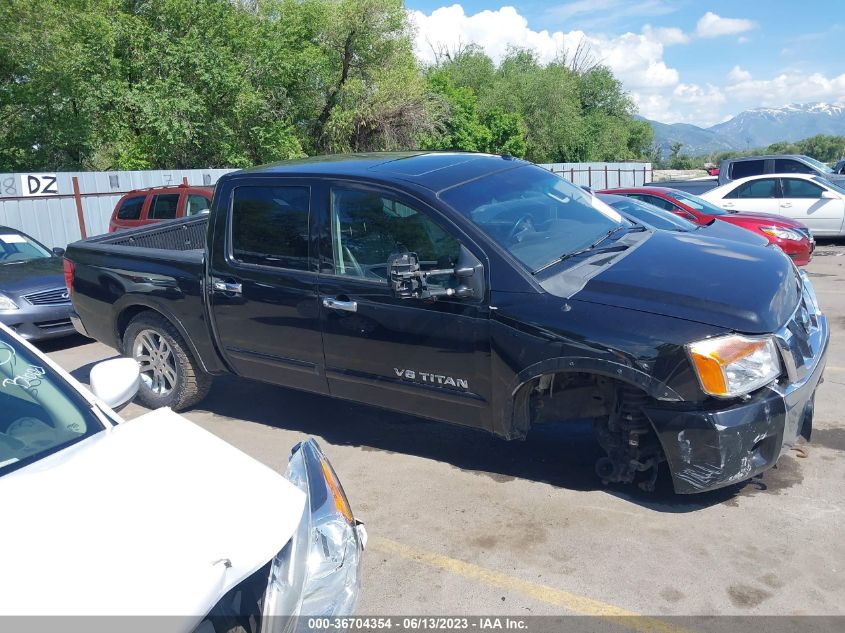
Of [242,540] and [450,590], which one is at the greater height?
[242,540]

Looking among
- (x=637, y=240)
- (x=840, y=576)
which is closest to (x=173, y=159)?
(x=637, y=240)

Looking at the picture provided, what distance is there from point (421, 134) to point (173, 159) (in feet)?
33.0

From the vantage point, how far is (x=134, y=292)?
5.89 m

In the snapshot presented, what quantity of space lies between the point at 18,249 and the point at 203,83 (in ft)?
51.9

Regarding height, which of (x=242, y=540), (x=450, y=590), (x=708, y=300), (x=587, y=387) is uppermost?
(x=708, y=300)

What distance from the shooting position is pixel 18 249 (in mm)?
9867

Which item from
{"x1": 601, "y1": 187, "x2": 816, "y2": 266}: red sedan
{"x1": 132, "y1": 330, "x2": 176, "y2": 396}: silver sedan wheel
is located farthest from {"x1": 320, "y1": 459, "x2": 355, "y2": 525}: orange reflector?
{"x1": 601, "y1": 187, "x2": 816, "y2": 266}: red sedan

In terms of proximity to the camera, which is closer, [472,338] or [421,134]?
[472,338]

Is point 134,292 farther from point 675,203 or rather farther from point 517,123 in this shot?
point 517,123

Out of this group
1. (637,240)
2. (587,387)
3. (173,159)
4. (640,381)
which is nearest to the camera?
(640,381)

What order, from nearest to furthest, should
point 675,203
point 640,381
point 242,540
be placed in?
1. point 242,540
2. point 640,381
3. point 675,203

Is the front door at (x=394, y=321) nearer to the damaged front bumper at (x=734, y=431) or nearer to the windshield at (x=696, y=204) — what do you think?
the damaged front bumper at (x=734, y=431)

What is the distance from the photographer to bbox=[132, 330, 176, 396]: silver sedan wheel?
5980mm

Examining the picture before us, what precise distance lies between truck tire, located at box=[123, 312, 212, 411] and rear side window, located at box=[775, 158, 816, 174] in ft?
54.2
